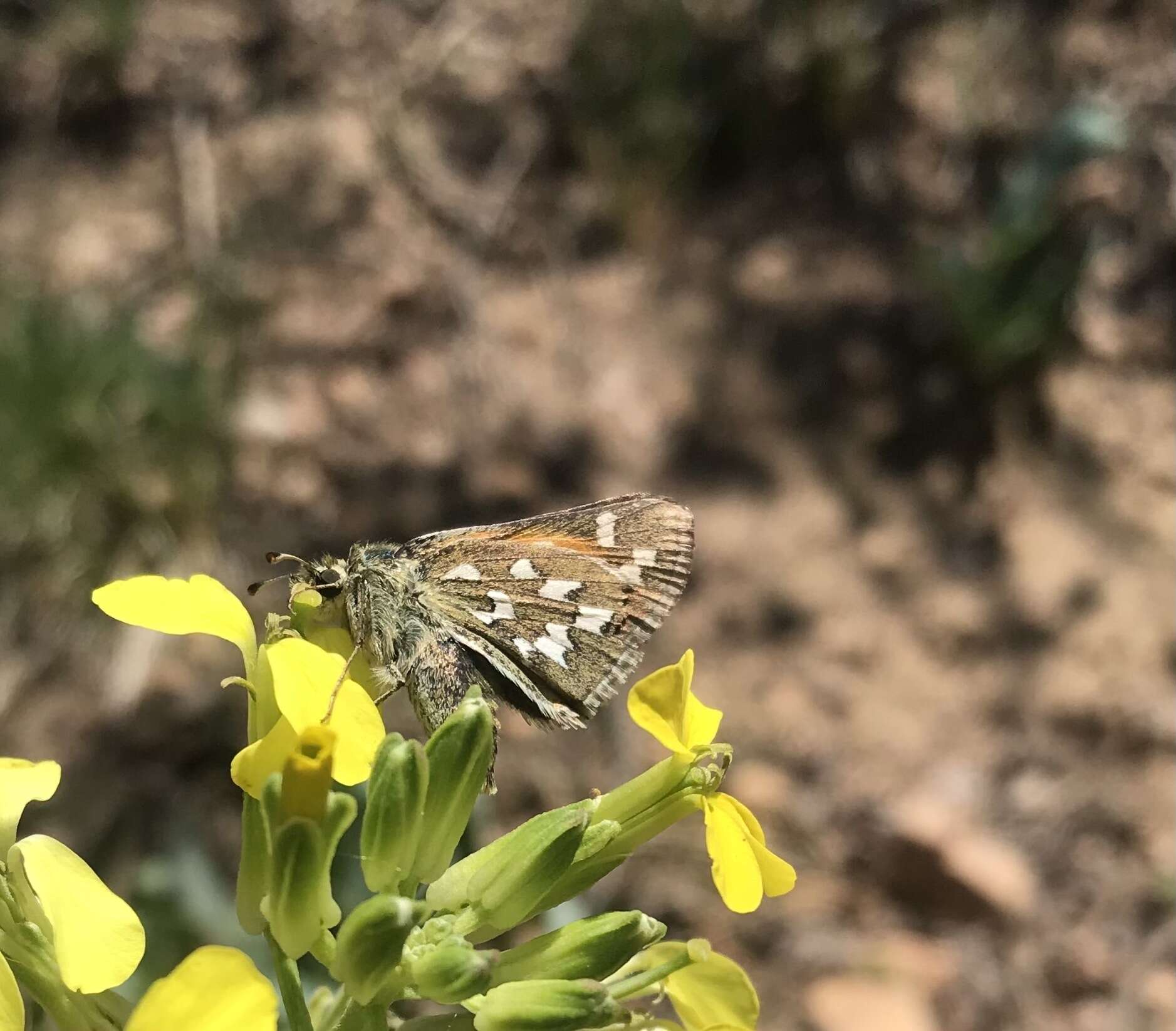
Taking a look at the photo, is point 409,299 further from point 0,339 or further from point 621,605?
point 621,605

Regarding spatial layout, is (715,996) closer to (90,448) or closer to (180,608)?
(180,608)

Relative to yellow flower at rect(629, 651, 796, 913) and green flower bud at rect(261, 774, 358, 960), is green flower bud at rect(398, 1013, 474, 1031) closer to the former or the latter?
green flower bud at rect(261, 774, 358, 960)

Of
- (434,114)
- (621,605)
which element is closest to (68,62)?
(434,114)

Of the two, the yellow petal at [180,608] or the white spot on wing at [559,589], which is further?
the white spot on wing at [559,589]

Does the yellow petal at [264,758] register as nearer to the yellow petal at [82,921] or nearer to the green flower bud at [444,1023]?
the yellow petal at [82,921]

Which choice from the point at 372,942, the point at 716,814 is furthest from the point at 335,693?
the point at 716,814

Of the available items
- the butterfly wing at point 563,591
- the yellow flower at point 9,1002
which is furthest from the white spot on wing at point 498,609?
the yellow flower at point 9,1002
